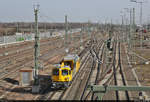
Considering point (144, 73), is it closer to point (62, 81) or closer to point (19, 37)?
point (62, 81)

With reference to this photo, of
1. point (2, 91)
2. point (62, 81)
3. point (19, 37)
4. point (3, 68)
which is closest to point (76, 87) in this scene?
point (62, 81)

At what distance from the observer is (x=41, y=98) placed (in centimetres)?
2166

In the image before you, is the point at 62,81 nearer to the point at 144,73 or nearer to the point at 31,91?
the point at 31,91

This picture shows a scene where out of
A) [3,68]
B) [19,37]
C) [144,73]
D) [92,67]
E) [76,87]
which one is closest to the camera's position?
[76,87]

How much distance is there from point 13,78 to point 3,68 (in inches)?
313

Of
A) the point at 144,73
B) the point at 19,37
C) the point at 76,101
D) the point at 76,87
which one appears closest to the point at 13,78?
the point at 76,87

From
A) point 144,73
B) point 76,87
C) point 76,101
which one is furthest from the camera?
point 144,73

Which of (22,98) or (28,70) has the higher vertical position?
(28,70)

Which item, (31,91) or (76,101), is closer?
(76,101)

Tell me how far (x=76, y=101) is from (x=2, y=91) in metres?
7.94

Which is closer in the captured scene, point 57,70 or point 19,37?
point 57,70

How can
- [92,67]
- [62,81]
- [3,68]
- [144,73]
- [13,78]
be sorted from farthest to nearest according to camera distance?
[92,67]
[3,68]
[144,73]
[13,78]
[62,81]

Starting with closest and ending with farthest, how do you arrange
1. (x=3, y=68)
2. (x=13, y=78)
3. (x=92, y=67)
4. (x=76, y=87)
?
(x=76, y=87), (x=13, y=78), (x=3, y=68), (x=92, y=67)

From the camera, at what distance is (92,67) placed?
4003 centimetres
